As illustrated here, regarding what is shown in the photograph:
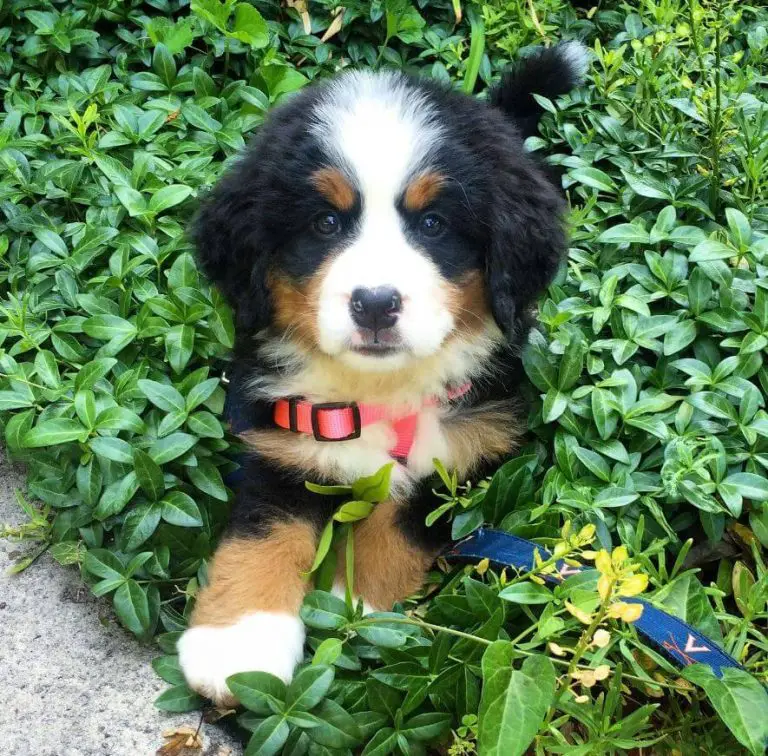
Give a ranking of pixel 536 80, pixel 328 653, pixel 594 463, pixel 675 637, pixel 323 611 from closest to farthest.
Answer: pixel 675 637 < pixel 328 653 < pixel 323 611 < pixel 594 463 < pixel 536 80

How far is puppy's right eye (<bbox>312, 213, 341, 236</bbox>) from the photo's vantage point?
6.41 ft

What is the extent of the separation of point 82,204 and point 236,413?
97cm

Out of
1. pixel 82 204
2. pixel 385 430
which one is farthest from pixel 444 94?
pixel 82 204

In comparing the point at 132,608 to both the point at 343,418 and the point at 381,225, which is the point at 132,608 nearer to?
the point at 343,418

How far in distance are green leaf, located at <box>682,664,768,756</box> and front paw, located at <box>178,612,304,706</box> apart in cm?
83

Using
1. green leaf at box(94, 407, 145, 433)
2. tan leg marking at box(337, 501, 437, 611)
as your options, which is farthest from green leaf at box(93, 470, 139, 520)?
tan leg marking at box(337, 501, 437, 611)

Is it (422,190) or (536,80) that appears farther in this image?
(536,80)

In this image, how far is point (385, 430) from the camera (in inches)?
87.2

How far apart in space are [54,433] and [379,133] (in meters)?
1.02

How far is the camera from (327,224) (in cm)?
196

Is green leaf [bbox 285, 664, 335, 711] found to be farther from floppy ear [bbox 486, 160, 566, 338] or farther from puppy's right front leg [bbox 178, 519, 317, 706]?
floppy ear [bbox 486, 160, 566, 338]

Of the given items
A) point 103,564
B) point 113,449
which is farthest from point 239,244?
point 103,564

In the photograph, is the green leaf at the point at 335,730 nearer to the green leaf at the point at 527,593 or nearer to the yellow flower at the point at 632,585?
the green leaf at the point at 527,593

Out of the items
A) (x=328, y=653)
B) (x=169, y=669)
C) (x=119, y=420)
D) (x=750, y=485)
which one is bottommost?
(x=169, y=669)
